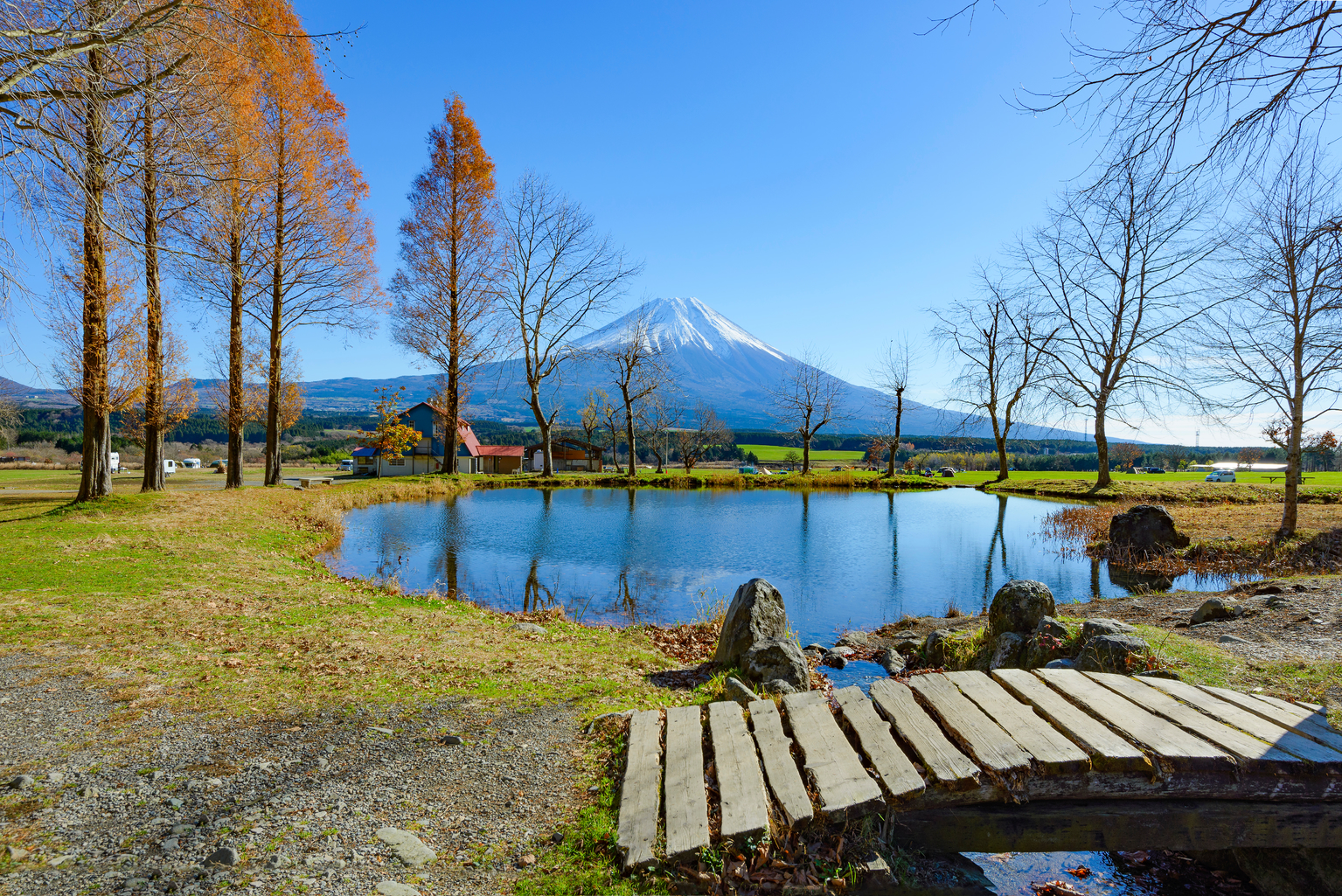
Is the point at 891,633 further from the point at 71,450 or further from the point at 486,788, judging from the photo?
the point at 71,450

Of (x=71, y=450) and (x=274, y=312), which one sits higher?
(x=274, y=312)

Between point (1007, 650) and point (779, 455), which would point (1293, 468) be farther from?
point (779, 455)

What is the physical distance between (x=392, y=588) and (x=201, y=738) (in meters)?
6.13

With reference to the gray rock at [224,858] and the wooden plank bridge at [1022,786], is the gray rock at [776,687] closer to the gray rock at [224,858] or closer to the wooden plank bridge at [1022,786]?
the wooden plank bridge at [1022,786]

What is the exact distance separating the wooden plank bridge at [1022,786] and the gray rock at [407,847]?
0.95m

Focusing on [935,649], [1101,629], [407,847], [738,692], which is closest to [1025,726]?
[738,692]

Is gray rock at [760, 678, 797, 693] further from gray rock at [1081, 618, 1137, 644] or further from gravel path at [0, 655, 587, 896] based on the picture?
gray rock at [1081, 618, 1137, 644]

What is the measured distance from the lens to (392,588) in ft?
32.5

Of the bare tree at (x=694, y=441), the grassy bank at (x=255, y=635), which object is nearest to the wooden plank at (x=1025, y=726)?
the grassy bank at (x=255, y=635)

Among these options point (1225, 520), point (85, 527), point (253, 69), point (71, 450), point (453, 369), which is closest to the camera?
point (85, 527)

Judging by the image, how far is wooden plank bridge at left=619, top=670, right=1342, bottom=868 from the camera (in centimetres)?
330

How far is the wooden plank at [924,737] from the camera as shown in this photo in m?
3.37

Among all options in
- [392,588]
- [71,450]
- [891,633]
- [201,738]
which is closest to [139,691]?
[201,738]

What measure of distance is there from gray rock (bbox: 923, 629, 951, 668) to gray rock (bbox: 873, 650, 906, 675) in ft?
1.05
